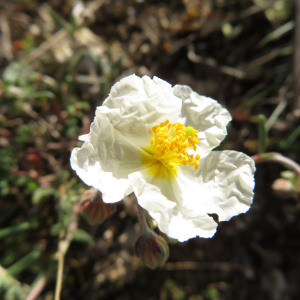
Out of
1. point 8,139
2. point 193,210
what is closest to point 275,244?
point 193,210

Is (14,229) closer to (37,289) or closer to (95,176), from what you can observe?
(37,289)

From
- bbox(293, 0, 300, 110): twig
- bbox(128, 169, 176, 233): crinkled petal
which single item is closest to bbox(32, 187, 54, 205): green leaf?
bbox(128, 169, 176, 233): crinkled petal

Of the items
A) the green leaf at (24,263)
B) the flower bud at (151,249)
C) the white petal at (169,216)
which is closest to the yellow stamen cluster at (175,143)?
the white petal at (169,216)

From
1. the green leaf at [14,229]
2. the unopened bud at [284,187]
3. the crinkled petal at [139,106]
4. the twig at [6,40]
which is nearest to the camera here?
the crinkled petal at [139,106]

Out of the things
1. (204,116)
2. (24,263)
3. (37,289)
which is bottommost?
(37,289)

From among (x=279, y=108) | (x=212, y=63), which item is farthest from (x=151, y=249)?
(x=212, y=63)

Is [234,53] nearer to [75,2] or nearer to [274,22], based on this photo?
[274,22]

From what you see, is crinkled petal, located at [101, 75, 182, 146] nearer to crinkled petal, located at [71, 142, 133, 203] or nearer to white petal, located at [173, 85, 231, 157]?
white petal, located at [173, 85, 231, 157]

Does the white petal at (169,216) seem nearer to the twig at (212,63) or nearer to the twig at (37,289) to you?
the twig at (37,289)
